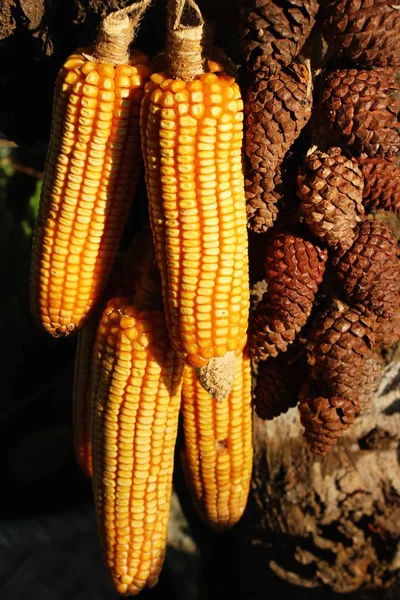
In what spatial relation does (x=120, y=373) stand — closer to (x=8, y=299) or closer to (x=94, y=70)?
(x=94, y=70)

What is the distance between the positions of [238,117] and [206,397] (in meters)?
0.76

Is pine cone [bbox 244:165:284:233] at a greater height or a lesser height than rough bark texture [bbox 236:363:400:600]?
greater

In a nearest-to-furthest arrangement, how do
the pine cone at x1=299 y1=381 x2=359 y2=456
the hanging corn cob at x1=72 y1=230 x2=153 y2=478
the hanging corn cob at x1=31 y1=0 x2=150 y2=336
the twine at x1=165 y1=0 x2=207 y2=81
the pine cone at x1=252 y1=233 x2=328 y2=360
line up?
the twine at x1=165 y1=0 x2=207 y2=81
the hanging corn cob at x1=31 y1=0 x2=150 y2=336
the pine cone at x1=252 y1=233 x2=328 y2=360
the pine cone at x1=299 y1=381 x2=359 y2=456
the hanging corn cob at x1=72 y1=230 x2=153 y2=478

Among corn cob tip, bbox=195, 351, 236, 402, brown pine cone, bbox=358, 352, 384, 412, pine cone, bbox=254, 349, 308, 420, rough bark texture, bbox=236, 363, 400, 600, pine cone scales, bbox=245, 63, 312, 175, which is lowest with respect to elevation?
rough bark texture, bbox=236, 363, 400, 600

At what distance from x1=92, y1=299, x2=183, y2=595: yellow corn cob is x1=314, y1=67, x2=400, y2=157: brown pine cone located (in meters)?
0.59

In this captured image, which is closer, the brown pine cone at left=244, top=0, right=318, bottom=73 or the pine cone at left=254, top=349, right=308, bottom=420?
the brown pine cone at left=244, top=0, right=318, bottom=73

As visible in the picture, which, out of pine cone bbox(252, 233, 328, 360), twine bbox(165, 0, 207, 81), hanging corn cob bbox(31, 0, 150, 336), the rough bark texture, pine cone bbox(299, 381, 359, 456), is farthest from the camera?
the rough bark texture

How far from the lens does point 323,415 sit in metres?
1.45

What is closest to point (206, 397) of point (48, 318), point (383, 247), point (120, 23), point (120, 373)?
point (120, 373)

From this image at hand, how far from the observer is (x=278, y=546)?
7.35 feet

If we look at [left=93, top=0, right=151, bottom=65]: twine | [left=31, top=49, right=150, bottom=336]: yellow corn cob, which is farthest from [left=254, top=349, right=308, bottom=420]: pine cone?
[left=93, top=0, right=151, bottom=65]: twine

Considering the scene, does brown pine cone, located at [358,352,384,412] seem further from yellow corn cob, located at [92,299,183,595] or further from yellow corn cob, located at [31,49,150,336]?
yellow corn cob, located at [31,49,150,336]

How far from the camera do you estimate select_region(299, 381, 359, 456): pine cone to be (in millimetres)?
1437

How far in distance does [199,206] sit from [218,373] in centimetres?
36
